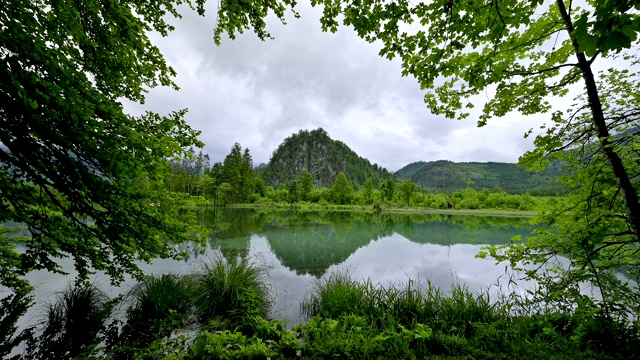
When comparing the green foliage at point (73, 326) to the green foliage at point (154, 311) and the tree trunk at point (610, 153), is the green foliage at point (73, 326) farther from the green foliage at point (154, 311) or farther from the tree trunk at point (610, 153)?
the tree trunk at point (610, 153)

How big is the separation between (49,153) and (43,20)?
3.96 ft

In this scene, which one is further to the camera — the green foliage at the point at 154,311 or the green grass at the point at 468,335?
the green foliage at the point at 154,311

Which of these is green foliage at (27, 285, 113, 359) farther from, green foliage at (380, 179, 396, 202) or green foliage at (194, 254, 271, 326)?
green foliage at (380, 179, 396, 202)

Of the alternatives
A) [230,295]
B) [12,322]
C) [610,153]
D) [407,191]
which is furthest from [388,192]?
[12,322]

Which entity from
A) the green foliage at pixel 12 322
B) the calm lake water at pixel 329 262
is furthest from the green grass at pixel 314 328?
the calm lake water at pixel 329 262

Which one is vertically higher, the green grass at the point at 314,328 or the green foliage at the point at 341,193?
the green foliage at the point at 341,193

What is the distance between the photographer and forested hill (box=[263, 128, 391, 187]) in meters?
168

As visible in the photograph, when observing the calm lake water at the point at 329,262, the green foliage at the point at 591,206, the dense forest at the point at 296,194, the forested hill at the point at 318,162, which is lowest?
the calm lake water at the point at 329,262

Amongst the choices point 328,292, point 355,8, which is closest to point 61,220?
point 355,8

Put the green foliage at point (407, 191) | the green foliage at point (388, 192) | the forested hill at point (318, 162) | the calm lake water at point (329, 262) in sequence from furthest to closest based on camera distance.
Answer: the forested hill at point (318, 162) < the green foliage at point (388, 192) < the green foliage at point (407, 191) < the calm lake water at point (329, 262)

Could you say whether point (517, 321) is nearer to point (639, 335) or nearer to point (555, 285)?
point (555, 285)

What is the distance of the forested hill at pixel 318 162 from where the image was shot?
16838 cm

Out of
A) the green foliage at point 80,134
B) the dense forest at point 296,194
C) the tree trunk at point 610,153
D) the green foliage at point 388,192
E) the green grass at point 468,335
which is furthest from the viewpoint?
the green foliage at point 388,192

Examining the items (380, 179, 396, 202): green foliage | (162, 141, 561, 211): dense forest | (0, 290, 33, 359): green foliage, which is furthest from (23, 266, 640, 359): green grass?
(380, 179, 396, 202): green foliage
